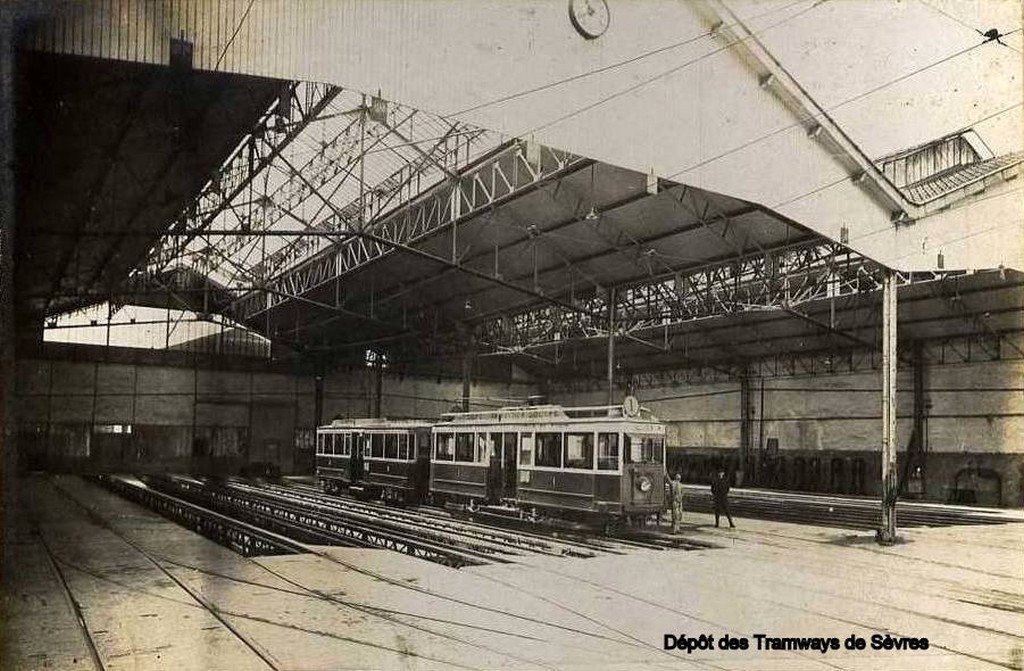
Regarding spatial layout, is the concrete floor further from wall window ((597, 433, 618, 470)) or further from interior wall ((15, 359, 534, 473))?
interior wall ((15, 359, 534, 473))

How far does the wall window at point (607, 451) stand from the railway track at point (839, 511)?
612 cm

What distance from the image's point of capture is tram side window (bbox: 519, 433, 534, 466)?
15.9 m

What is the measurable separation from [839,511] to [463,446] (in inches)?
429

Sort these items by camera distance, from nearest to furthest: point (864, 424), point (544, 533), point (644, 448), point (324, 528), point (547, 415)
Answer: point (544, 533)
point (644, 448)
point (324, 528)
point (547, 415)
point (864, 424)

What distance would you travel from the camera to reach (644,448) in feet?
46.8

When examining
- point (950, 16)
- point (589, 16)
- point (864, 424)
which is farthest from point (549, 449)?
point (864, 424)

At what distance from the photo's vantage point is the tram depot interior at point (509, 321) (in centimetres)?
723

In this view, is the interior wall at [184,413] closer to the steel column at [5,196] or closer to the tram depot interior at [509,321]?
the tram depot interior at [509,321]

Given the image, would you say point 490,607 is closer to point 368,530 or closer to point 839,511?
point 368,530

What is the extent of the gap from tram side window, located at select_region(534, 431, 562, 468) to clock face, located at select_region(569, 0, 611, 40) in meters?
8.09

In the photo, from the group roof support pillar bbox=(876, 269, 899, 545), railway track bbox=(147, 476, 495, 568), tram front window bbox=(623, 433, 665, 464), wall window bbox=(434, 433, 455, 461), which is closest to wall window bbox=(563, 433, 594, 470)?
tram front window bbox=(623, 433, 665, 464)

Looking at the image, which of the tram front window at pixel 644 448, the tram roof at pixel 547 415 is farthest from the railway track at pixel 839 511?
the tram roof at pixel 547 415

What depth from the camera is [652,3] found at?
453 inches

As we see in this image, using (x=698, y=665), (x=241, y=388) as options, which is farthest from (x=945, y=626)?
(x=241, y=388)
